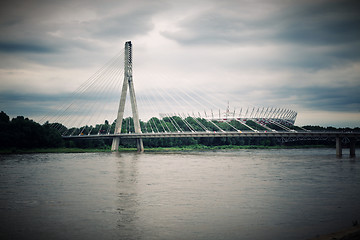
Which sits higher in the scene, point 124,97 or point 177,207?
point 124,97

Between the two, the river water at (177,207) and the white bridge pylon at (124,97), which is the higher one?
the white bridge pylon at (124,97)

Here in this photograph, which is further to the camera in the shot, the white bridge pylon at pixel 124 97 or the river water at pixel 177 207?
the white bridge pylon at pixel 124 97

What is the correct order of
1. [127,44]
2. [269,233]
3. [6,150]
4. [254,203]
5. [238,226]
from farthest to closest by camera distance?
[127,44], [6,150], [254,203], [238,226], [269,233]

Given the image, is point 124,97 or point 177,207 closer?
point 177,207

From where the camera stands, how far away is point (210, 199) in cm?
2119

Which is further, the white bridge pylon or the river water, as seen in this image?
the white bridge pylon

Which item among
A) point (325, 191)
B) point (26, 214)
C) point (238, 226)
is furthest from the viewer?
point (325, 191)

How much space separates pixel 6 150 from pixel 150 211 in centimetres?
6243

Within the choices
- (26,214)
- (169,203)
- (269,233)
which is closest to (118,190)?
(169,203)

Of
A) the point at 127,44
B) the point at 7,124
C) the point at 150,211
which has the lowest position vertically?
the point at 150,211

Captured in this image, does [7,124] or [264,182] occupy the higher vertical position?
[7,124]

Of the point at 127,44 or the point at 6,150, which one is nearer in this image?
the point at 6,150

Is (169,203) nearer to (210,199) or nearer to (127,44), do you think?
(210,199)

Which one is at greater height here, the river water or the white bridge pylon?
the white bridge pylon
